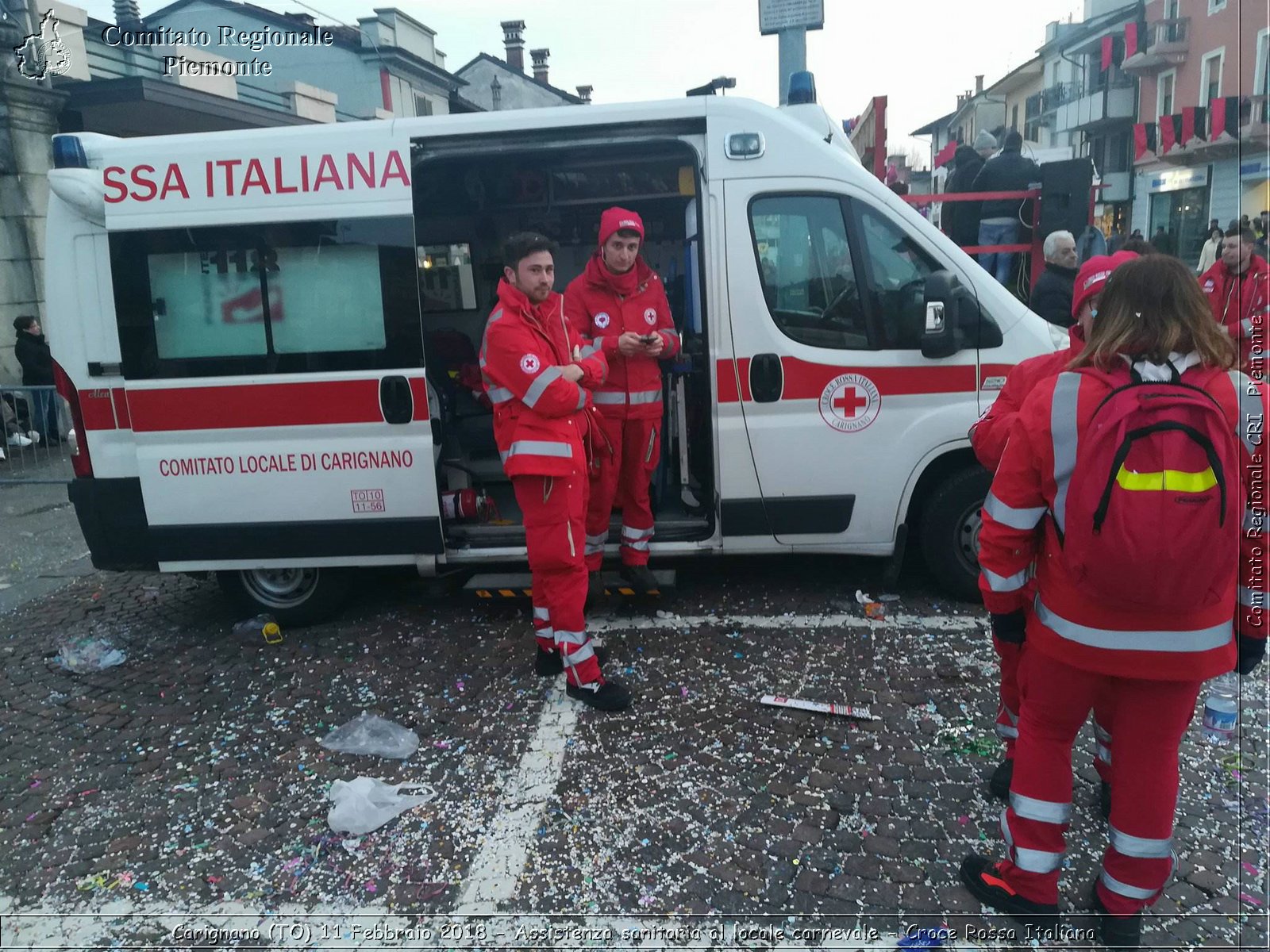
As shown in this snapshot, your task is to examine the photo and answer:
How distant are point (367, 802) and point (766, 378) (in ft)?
8.84

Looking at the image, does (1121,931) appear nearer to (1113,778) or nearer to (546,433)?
(1113,778)

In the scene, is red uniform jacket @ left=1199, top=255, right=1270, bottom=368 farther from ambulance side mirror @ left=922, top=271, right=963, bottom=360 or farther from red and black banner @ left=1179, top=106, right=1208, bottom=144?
red and black banner @ left=1179, top=106, right=1208, bottom=144

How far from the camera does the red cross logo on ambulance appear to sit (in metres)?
4.45

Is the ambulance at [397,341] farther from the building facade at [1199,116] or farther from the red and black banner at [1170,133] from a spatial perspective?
the red and black banner at [1170,133]

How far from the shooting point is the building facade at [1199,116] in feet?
8.89

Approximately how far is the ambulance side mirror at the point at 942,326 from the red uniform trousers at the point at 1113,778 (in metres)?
A: 2.16

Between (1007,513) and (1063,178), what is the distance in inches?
199

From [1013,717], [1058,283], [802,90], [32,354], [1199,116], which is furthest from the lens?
[1199,116]

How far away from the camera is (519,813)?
3.22m

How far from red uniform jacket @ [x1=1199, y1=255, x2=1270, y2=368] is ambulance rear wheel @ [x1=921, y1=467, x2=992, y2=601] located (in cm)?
148

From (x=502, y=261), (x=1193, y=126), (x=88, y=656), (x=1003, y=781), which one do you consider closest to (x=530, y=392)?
(x=1003, y=781)

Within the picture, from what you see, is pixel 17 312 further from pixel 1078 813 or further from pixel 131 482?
pixel 1078 813

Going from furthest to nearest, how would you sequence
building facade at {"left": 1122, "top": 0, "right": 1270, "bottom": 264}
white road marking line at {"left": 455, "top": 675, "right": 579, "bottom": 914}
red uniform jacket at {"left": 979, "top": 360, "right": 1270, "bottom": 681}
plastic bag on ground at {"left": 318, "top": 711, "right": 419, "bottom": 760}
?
plastic bag on ground at {"left": 318, "top": 711, "right": 419, "bottom": 760} → white road marking line at {"left": 455, "top": 675, "right": 579, "bottom": 914} → building facade at {"left": 1122, "top": 0, "right": 1270, "bottom": 264} → red uniform jacket at {"left": 979, "top": 360, "right": 1270, "bottom": 681}

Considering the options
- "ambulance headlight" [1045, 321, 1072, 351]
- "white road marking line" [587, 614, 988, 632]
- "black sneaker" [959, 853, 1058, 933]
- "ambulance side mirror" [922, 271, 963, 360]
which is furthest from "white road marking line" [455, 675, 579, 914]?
"ambulance headlight" [1045, 321, 1072, 351]
